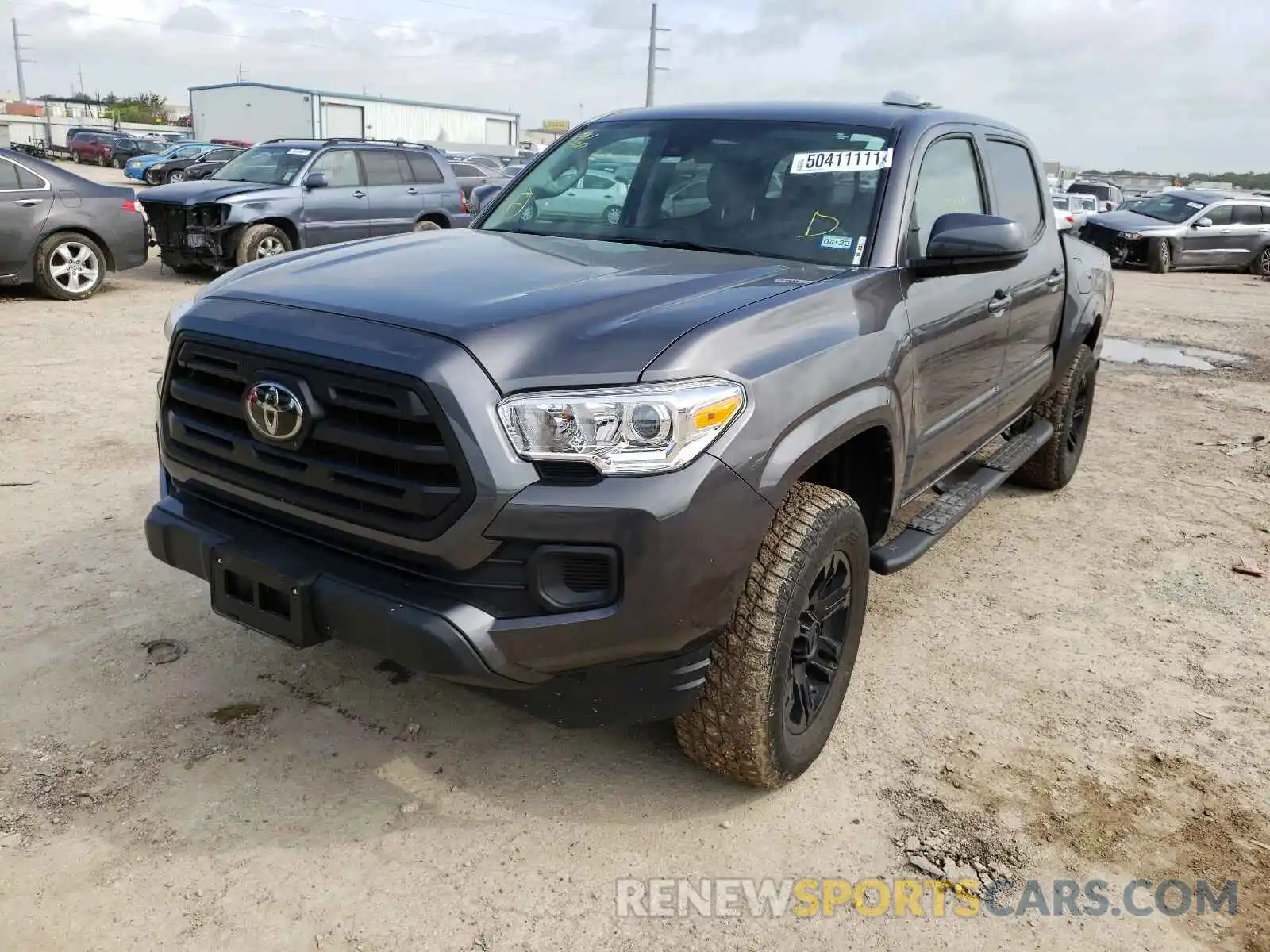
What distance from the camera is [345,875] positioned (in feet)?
8.23

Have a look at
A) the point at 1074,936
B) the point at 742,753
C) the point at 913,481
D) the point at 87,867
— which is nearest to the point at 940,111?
the point at 913,481

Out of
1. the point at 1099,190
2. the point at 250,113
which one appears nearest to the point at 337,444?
the point at 1099,190

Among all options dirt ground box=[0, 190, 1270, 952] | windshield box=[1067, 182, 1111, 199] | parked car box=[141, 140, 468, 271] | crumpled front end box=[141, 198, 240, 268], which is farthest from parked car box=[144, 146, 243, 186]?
dirt ground box=[0, 190, 1270, 952]

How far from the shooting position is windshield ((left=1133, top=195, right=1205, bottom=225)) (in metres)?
20.8

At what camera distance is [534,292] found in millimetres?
2664

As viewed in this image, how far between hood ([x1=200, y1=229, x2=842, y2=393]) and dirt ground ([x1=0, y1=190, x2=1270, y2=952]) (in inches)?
49.4

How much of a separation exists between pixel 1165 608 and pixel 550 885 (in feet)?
10.1

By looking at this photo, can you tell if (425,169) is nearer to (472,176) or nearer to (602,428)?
(472,176)

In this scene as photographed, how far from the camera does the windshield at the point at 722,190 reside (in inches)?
133

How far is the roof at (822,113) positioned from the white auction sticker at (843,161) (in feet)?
0.55

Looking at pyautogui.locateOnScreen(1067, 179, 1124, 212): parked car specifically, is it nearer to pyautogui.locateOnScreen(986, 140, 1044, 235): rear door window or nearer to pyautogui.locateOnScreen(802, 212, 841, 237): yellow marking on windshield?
pyautogui.locateOnScreen(986, 140, 1044, 235): rear door window

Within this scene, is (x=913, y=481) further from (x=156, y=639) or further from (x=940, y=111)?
(x=156, y=639)

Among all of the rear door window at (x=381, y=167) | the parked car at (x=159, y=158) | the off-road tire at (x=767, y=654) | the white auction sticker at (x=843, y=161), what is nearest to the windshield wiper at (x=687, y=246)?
the white auction sticker at (x=843, y=161)

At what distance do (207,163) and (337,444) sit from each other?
28.0 m
